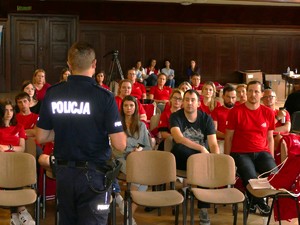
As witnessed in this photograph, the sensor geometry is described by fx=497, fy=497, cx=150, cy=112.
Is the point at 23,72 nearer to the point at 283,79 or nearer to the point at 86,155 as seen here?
the point at 283,79

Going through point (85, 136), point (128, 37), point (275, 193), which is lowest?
point (275, 193)

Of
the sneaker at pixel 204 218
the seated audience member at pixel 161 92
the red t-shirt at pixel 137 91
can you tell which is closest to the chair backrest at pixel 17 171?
the sneaker at pixel 204 218

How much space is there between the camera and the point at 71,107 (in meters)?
3.22

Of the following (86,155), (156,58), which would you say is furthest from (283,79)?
(86,155)

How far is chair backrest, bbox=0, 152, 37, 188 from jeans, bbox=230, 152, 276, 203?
224 cm

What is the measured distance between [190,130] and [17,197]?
6.72 ft

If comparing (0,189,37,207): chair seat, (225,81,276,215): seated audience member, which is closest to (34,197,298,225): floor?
(225,81,276,215): seated audience member

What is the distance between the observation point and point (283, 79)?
16.2 m

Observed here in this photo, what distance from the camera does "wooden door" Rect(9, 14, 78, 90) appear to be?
15914mm

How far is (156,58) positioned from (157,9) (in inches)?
65.3

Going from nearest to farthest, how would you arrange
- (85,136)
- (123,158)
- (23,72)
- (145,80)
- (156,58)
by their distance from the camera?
(85,136), (123,158), (145,80), (23,72), (156,58)

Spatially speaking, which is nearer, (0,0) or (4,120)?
(4,120)

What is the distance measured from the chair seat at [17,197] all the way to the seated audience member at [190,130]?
171 cm

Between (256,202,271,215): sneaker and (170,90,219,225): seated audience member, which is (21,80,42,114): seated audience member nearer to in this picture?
(170,90,219,225): seated audience member
